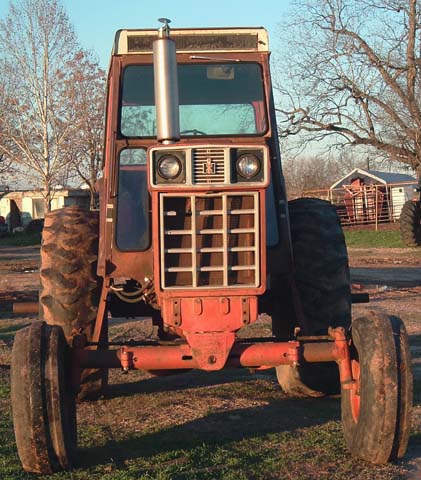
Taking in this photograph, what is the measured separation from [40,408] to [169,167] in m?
1.61

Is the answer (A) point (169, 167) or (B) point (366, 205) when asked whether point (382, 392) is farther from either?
(B) point (366, 205)

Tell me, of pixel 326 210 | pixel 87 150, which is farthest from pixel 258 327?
pixel 87 150

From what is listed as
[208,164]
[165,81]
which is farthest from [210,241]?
[165,81]

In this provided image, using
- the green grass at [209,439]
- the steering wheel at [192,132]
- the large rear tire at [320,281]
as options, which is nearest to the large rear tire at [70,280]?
the green grass at [209,439]

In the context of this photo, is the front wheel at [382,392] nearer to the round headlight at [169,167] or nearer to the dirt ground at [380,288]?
the dirt ground at [380,288]

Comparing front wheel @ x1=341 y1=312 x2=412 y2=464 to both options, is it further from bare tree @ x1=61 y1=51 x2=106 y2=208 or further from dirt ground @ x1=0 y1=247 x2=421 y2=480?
bare tree @ x1=61 y1=51 x2=106 y2=208

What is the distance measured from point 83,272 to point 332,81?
30.1 m

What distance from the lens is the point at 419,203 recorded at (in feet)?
94.7

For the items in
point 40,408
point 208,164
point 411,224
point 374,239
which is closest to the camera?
point 40,408

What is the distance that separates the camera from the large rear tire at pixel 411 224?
2831 cm

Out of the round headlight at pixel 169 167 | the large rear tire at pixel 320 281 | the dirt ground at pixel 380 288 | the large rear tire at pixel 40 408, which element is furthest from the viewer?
the dirt ground at pixel 380 288

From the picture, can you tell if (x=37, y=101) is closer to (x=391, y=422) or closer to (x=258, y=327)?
(x=258, y=327)

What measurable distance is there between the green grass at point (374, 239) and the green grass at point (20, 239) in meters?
15.1

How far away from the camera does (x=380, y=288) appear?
8602 mm
